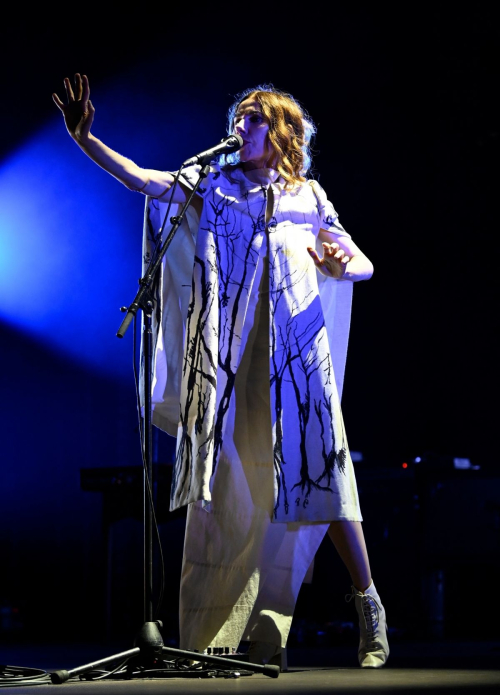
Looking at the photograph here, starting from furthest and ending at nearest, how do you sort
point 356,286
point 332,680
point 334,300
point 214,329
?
point 356,286 → point 334,300 → point 214,329 → point 332,680

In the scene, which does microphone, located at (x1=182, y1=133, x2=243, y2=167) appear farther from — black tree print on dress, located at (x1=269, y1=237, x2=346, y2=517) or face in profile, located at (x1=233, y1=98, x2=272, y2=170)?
black tree print on dress, located at (x1=269, y1=237, x2=346, y2=517)

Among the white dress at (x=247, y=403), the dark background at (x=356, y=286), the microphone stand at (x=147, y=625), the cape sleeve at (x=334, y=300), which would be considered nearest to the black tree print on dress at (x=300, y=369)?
the white dress at (x=247, y=403)

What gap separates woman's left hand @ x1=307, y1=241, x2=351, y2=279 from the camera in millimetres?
2322

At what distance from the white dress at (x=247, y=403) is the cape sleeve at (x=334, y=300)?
1 centimetres

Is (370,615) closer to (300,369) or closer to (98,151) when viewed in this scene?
(300,369)

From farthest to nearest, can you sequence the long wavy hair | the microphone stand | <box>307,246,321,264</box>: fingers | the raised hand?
the long wavy hair
<box>307,246,321,264</box>: fingers
the raised hand
the microphone stand

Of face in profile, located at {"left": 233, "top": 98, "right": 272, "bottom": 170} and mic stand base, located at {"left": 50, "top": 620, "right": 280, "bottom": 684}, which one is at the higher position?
face in profile, located at {"left": 233, "top": 98, "right": 272, "bottom": 170}

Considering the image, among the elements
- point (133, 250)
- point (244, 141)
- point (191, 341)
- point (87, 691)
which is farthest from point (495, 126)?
point (87, 691)

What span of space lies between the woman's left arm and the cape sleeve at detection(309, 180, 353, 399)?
0.9 inches

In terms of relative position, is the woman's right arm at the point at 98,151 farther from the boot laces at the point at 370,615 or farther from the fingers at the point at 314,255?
the boot laces at the point at 370,615

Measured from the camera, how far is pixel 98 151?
2248 mm

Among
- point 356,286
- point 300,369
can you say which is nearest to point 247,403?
point 300,369

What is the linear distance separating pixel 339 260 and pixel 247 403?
46cm

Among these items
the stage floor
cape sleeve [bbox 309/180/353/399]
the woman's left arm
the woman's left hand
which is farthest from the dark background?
the woman's left hand
